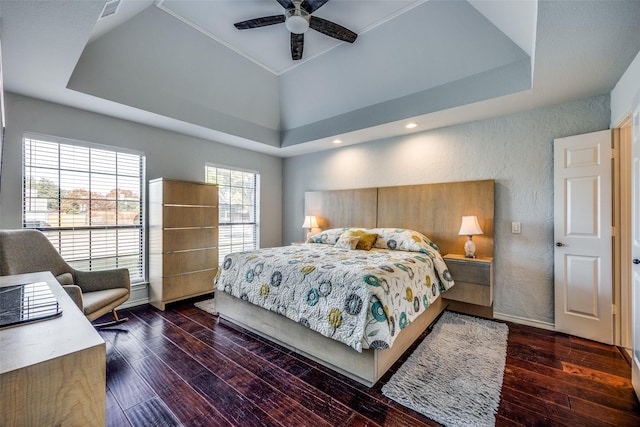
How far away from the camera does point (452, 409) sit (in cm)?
177

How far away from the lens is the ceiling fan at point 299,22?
2.33 metres

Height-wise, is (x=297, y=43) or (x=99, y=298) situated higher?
(x=297, y=43)

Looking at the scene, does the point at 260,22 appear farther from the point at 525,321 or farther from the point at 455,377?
the point at 525,321

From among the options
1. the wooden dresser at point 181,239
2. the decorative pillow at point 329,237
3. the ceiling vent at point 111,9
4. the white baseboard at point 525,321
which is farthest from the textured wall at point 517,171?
the ceiling vent at point 111,9

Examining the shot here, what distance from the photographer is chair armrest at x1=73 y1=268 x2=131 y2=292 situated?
283cm

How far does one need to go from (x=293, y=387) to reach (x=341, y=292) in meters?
0.76

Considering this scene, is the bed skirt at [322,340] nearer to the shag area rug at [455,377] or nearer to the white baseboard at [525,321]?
the shag area rug at [455,377]

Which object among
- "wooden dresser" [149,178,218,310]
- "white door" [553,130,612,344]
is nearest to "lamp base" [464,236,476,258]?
"white door" [553,130,612,344]

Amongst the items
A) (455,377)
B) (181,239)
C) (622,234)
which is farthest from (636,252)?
(181,239)

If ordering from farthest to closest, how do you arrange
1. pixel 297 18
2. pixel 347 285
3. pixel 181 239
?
pixel 181 239, pixel 297 18, pixel 347 285

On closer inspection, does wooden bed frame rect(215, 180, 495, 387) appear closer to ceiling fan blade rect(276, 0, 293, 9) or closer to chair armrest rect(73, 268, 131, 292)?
chair armrest rect(73, 268, 131, 292)

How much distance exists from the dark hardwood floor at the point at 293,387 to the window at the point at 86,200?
50.3 inches

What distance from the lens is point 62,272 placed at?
9.09 feet

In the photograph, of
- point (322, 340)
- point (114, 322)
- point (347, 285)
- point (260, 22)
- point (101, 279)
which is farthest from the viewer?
point (114, 322)
